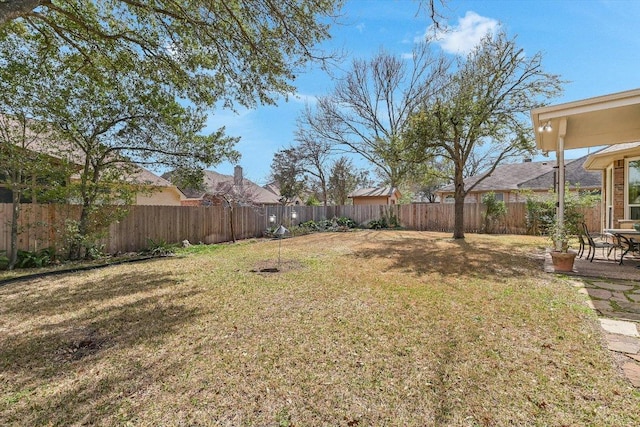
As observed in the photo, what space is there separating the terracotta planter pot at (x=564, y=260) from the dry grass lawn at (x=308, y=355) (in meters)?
Result: 0.86

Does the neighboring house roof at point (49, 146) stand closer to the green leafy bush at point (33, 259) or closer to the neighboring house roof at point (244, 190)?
the green leafy bush at point (33, 259)

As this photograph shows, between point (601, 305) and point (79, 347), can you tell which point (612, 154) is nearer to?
point (601, 305)

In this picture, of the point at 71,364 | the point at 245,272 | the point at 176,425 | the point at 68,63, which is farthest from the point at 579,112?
the point at 68,63

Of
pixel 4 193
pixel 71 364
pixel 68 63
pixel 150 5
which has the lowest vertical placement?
pixel 71 364

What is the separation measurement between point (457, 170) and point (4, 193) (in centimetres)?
1378

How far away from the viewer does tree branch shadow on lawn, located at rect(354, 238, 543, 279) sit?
584cm

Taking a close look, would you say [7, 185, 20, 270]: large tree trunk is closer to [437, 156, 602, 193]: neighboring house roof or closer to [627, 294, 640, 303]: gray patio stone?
[627, 294, 640, 303]: gray patio stone

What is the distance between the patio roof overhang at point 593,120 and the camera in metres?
5.24

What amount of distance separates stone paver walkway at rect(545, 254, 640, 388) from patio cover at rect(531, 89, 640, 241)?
46.9 inches

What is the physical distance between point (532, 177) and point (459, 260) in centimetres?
1674

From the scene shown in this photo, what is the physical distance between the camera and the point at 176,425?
1812 millimetres

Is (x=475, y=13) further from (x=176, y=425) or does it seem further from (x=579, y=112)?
(x=176, y=425)

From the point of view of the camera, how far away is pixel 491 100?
32.3 feet

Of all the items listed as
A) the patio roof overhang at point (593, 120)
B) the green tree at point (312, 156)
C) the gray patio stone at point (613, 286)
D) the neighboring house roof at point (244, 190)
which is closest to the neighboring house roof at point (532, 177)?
the green tree at point (312, 156)
